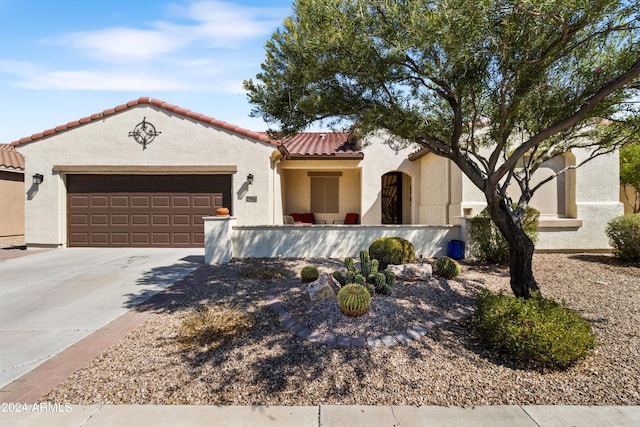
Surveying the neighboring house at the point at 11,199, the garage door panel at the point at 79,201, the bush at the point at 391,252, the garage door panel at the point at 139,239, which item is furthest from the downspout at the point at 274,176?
the neighboring house at the point at 11,199

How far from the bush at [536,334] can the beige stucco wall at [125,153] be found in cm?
883

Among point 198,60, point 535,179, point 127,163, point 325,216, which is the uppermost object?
point 198,60

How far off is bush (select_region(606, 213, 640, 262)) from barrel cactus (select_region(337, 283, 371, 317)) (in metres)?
8.83

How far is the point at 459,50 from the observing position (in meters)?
4.16

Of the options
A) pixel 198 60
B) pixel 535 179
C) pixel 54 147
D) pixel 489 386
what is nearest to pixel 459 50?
pixel 489 386

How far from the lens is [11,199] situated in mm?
15367

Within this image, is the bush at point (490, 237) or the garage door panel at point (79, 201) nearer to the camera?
the bush at point (490, 237)

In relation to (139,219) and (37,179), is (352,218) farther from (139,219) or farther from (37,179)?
(37,179)

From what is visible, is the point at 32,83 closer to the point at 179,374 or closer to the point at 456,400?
the point at 179,374

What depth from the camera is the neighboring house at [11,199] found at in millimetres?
14852

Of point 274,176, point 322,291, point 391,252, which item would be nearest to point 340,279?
point 322,291

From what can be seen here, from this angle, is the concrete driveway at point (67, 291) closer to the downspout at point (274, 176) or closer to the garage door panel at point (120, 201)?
the garage door panel at point (120, 201)

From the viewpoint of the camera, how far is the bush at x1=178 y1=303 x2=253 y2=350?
443cm

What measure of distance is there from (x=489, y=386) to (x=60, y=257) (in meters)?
12.4
